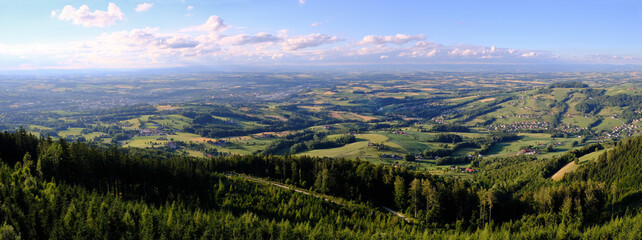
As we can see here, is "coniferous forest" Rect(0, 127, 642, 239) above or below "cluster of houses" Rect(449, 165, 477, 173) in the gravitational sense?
above

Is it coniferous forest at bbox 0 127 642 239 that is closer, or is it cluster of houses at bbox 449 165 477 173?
coniferous forest at bbox 0 127 642 239

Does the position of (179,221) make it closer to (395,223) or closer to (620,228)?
(395,223)

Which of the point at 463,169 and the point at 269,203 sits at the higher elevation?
the point at 269,203

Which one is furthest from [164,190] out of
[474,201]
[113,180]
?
[474,201]

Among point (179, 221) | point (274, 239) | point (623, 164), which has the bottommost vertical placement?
point (623, 164)

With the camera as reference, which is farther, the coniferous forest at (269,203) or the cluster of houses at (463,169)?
the cluster of houses at (463,169)

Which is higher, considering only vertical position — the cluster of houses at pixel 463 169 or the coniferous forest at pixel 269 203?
the coniferous forest at pixel 269 203

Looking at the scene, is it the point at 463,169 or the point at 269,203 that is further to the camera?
the point at 463,169

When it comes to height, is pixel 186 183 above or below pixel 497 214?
above
